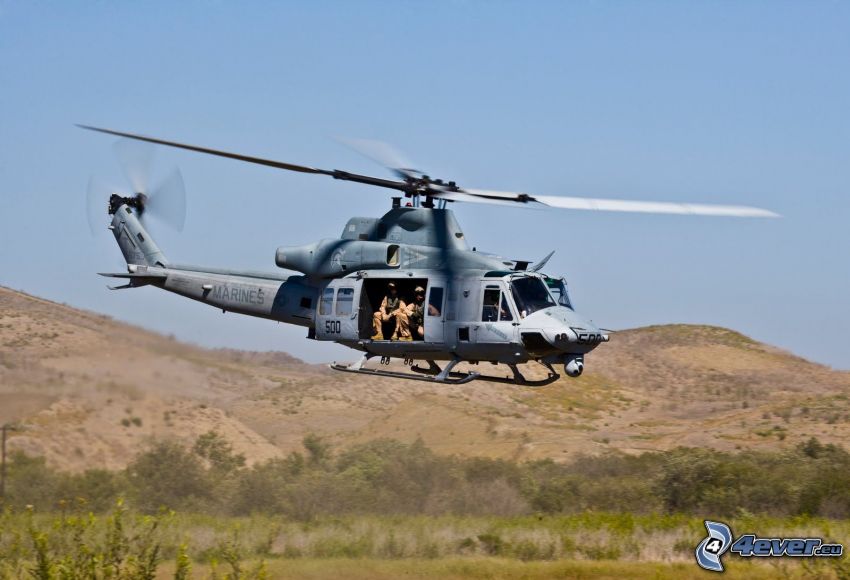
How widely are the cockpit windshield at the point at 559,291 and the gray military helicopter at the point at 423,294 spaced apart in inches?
1.0

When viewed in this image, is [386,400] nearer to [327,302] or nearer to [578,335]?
[327,302]

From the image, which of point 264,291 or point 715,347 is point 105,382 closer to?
point 264,291

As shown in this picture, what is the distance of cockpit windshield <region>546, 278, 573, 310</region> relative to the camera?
69.9 feet

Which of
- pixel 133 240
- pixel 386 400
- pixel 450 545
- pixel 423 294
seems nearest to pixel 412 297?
pixel 423 294

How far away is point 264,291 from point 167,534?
5392 mm

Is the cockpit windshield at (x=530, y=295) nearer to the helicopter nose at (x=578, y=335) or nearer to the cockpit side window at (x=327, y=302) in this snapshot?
the helicopter nose at (x=578, y=335)

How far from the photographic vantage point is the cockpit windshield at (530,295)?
20797mm

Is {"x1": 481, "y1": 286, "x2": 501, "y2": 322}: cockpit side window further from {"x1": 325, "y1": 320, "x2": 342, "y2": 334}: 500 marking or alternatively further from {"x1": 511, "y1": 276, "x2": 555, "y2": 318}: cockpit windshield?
{"x1": 325, "y1": 320, "x2": 342, "y2": 334}: 500 marking

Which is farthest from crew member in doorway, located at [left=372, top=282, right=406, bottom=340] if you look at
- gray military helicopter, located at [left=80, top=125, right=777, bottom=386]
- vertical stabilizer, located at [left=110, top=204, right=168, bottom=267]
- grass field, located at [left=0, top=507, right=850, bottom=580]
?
vertical stabilizer, located at [left=110, top=204, right=168, bottom=267]

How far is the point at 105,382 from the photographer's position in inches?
944

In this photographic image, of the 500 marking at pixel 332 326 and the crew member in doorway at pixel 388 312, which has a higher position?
the crew member in doorway at pixel 388 312

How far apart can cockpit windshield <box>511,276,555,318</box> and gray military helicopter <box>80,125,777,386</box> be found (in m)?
0.02

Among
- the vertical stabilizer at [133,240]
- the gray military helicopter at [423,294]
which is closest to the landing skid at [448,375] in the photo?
the gray military helicopter at [423,294]

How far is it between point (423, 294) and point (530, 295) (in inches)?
83.1
